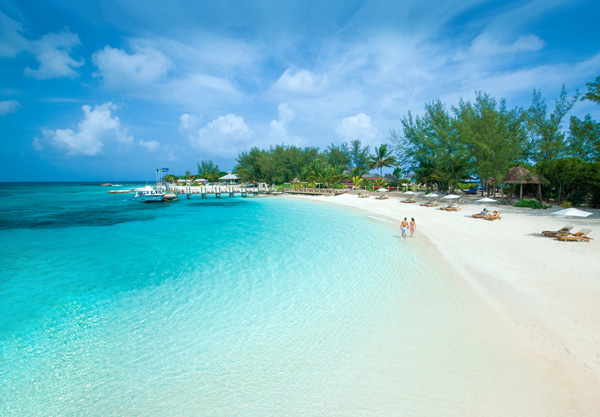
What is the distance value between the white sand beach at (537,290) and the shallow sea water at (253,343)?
1.58ft

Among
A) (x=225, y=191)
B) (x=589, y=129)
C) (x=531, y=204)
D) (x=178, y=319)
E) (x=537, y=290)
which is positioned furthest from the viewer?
(x=225, y=191)

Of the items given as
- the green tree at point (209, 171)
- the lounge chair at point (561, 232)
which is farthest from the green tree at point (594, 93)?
the green tree at point (209, 171)

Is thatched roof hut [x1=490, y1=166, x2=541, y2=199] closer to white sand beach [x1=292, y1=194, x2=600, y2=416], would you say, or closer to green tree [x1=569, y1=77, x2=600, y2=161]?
green tree [x1=569, y1=77, x2=600, y2=161]

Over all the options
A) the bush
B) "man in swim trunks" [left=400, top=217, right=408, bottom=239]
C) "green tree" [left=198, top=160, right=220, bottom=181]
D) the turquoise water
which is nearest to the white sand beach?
"man in swim trunks" [left=400, top=217, right=408, bottom=239]

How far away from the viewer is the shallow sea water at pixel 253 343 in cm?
447

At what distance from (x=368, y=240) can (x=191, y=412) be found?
1262 cm

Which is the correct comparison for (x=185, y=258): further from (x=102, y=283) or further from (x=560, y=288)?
(x=560, y=288)

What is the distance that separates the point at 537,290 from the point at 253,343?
838 centimetres

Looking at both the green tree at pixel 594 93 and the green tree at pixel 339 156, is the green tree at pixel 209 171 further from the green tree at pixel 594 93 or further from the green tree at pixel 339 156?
the green tree at pixel 594 93

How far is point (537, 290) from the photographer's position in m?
7.84

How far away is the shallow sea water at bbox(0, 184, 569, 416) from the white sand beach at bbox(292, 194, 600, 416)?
1.58 ft

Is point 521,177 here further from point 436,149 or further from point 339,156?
point 339,156

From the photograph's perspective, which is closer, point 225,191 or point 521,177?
point 521,177

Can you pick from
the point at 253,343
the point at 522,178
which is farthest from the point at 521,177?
the point at 253,343
